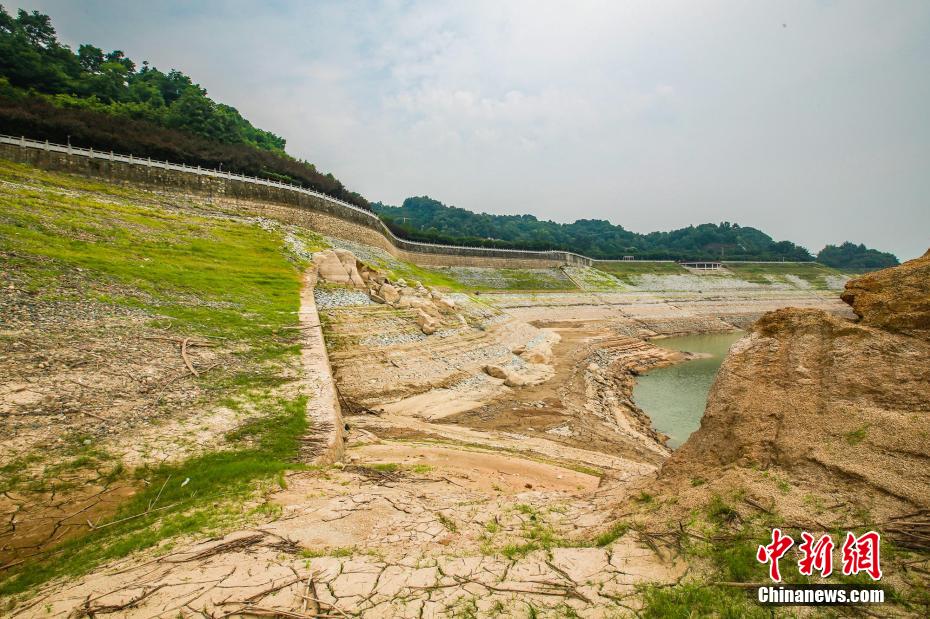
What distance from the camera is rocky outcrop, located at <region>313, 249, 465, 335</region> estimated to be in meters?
21.9

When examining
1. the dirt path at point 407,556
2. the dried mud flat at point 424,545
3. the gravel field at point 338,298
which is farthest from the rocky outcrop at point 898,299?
the gravel field at point 338,298

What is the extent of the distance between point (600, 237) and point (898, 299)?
167406 mm

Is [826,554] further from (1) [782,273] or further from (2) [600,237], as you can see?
(2) [600,237]

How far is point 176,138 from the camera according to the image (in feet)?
125

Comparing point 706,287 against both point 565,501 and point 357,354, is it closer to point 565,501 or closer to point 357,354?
point 357,354

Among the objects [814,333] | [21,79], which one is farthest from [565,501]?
[21,79]

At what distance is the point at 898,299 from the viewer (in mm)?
5125

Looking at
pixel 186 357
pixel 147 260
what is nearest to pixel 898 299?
pixel 186 357

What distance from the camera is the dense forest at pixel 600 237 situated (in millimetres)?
96750

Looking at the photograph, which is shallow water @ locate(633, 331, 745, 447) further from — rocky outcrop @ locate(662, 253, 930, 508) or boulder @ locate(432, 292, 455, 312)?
boulder @ locate(432, 292, 455, 312)

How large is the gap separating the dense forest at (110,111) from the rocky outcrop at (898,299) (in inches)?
1712

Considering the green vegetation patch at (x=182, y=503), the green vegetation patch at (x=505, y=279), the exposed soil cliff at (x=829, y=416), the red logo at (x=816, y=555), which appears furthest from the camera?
the green vegetation patch at (x=505, y=279)

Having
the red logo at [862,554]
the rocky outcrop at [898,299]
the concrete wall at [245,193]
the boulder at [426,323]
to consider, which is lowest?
the boulder at [426,323]

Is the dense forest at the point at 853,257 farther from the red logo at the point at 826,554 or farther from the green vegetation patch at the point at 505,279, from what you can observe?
the red logo at the point at 826,554
